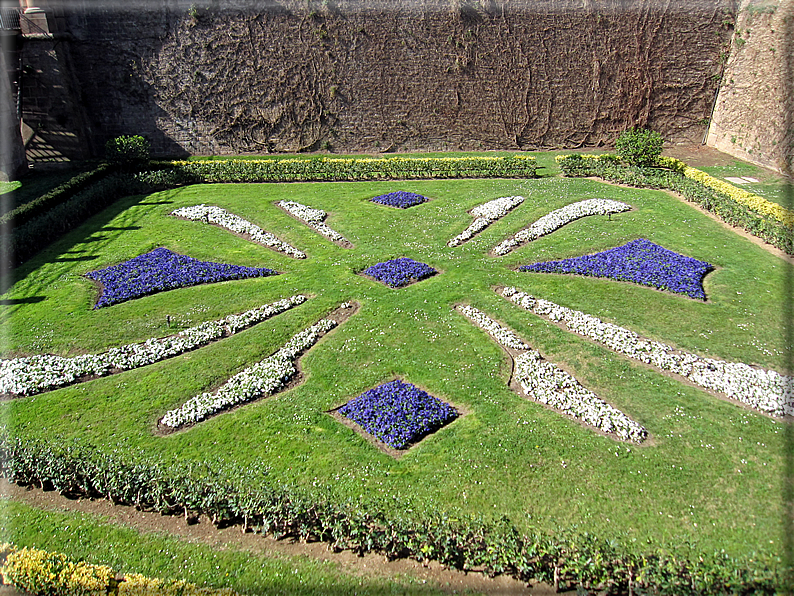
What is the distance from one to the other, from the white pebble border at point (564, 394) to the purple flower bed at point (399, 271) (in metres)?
3.21

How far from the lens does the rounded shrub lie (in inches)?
863

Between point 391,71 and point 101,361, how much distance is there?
18856mm

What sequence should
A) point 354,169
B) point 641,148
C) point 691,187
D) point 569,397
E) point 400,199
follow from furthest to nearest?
point 354,169 < point 641,148 < point 400,199 < point 691,187 < point 569,397

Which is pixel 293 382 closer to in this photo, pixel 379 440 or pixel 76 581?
pixel 379 440

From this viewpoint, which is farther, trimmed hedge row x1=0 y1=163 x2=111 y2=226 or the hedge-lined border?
the hedge-lined border

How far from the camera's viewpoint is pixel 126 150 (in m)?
22.5

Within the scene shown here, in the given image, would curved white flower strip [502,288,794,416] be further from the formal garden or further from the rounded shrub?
the rounded shrub

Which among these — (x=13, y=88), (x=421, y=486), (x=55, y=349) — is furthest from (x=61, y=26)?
(x=421, y=486)

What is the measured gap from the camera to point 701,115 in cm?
2602

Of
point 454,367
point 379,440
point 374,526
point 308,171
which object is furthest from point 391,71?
point 374,526

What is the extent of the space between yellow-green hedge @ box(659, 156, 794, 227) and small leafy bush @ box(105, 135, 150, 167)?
67.9 ft

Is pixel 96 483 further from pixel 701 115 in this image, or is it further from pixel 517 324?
pixel 701 115

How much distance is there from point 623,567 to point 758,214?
564 inches

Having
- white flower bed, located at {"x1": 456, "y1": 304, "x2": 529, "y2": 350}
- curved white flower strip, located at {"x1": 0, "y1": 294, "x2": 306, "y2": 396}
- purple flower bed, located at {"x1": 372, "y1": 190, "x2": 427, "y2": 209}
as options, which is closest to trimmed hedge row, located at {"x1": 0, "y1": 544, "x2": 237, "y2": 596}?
curved white flower strip, located at {"x1": 0, "y1": 294, "x2": 306, "y2": 396}
